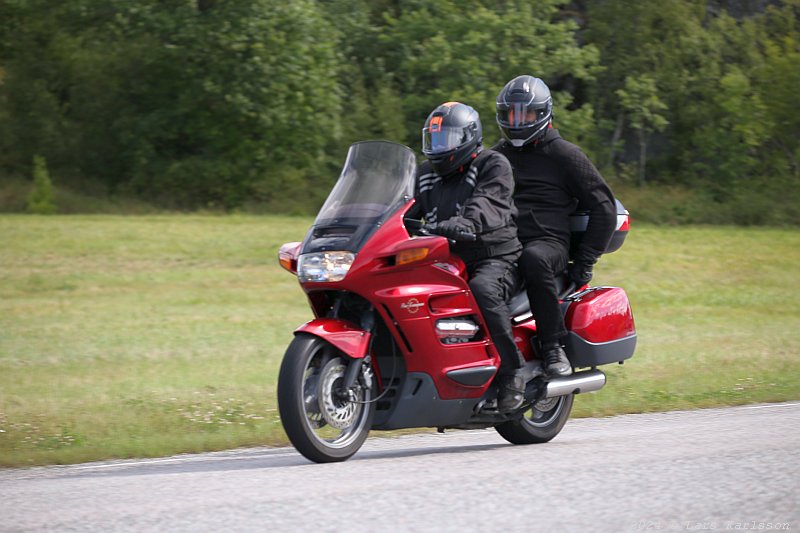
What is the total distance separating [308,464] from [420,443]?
1597 millimetres

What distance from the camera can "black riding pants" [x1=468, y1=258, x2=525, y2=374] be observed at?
732cm

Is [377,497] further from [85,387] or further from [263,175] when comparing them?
[263,175]

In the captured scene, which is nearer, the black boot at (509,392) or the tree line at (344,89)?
the black boot at (509,392)

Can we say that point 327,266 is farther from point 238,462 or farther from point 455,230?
point 238,462

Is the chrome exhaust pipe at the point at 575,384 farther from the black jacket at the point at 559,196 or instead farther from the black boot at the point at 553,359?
the black jacket at the point at 559,196

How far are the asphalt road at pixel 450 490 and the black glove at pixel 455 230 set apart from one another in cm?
127

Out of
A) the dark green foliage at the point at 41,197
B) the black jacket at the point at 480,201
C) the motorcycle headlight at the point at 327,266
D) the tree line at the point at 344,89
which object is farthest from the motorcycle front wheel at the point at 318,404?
the tree line at the point at 344,89

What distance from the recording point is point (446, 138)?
7410 mm

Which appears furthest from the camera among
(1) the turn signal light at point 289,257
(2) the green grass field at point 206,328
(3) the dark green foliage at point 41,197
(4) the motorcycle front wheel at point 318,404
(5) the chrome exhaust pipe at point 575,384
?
(3) the dark green foliage at point 41,197

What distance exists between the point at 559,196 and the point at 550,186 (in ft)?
0.29

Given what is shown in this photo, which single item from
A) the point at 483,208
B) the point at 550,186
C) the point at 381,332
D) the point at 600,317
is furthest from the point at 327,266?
the point at 600,317

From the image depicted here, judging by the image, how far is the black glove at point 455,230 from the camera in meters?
7.00

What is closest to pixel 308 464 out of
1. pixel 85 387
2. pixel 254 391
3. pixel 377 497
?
pixel 377 497

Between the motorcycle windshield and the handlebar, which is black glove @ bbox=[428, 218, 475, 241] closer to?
the handlebar
